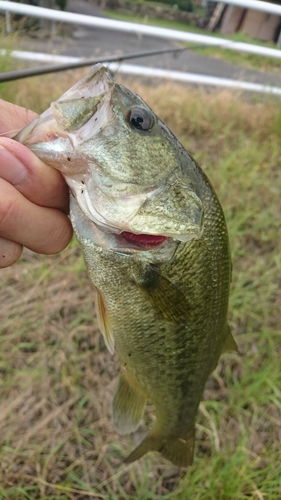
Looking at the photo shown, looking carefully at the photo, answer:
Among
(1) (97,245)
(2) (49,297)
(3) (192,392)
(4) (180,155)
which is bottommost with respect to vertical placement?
(2) (49,297)

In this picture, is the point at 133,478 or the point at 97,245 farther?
the point at 133,478

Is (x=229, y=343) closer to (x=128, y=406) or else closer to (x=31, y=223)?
(x=128, y=406)

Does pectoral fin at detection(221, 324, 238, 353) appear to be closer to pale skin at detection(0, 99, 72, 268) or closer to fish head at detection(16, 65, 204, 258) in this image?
fish head at detection(16, 65, 204, 258)

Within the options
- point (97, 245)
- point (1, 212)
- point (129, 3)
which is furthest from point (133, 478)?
point (129, 3)

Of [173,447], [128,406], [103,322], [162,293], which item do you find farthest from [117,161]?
[173,447]

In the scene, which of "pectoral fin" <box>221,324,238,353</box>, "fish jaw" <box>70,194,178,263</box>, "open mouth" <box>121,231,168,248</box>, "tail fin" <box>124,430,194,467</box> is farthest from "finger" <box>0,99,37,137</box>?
"tail fin" <box>124,430,194,467</box>

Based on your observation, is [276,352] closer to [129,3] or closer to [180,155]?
[180,155]

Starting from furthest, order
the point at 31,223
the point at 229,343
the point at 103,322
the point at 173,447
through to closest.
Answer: the point at 173,447 → the point at 229,343 → the point at 103,322 → the point at 31,223
